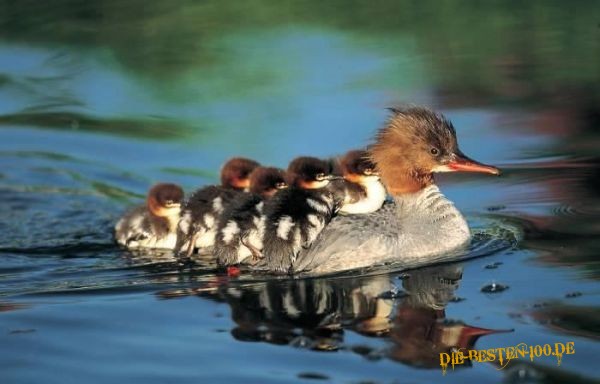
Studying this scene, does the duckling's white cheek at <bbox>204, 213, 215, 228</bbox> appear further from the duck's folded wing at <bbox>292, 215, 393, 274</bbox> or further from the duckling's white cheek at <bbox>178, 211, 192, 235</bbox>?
the duck's folded wing at <bbox>292, 215, 393, 274</bbox>

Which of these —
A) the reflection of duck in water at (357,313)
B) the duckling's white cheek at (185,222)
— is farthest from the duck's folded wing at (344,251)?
the duckling's white cheek at (185,222)

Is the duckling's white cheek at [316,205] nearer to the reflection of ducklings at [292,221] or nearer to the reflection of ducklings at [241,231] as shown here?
the reflection of ducklings at [292,221]

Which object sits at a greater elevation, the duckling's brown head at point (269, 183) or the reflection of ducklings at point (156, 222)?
the duckling's brown head at point (269, 183)

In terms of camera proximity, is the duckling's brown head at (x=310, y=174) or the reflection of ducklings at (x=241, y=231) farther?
the duckling's brown head at (x=310, y=174)

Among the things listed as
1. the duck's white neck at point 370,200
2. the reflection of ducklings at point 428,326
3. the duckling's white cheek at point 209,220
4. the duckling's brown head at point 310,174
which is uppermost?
the duckling's brown head at point 310,174

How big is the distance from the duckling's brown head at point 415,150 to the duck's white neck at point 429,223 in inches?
4.3

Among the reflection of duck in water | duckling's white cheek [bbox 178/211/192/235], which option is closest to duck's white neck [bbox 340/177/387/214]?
duckling's white cheek [bbox 178/211/192/235]

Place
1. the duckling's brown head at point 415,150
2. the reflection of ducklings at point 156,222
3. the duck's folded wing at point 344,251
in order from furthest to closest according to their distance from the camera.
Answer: the reflection of ducklings at point 156,222
the duckling's brown head at point 415,150
the duck's folded wing at point 344,251

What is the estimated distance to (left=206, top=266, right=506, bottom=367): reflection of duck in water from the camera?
6000 mm

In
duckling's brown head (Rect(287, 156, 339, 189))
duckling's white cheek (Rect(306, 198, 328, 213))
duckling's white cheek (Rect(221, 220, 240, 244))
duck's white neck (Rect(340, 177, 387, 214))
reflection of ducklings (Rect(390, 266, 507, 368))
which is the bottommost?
reflection of ducklings (Rect(390, 266, 507, 368))

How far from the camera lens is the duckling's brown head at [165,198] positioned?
868cm

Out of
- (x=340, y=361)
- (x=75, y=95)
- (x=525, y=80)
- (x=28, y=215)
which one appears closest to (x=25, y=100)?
(x=75, y=95)

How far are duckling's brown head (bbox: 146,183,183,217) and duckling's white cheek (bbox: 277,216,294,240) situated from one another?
119 centimetres

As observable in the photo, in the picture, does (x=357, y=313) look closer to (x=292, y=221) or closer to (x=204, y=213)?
(x=292, y=221)
